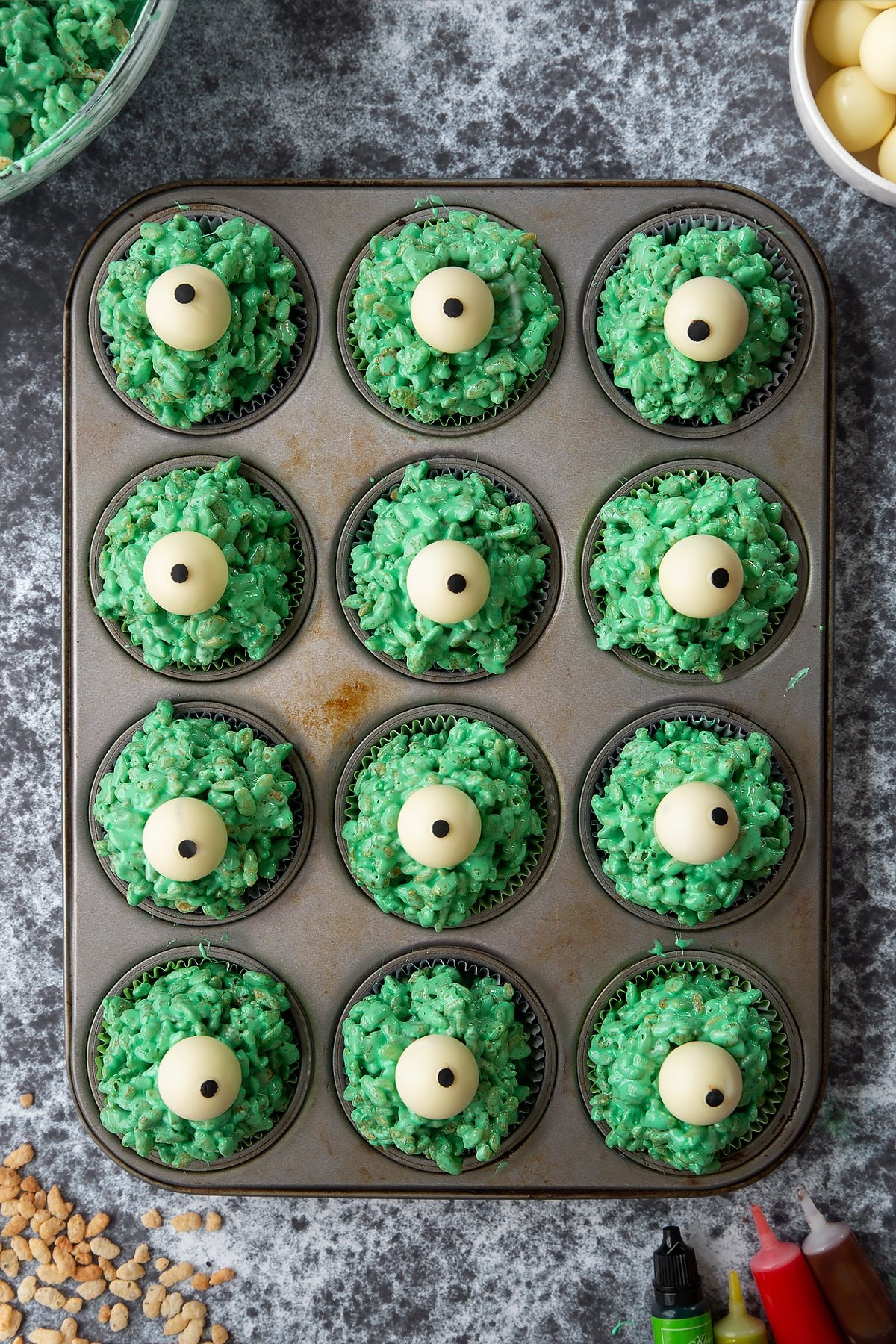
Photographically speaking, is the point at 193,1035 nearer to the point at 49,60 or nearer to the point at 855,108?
the point at 49,60

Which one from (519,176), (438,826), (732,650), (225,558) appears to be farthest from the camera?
(519,176)

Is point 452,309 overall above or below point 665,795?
above

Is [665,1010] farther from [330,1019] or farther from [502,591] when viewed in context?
[502,591]

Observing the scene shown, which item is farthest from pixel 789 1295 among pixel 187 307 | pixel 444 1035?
pixel 187 307

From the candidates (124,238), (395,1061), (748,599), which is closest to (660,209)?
(748,599)

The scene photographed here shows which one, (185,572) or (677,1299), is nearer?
(185,572)

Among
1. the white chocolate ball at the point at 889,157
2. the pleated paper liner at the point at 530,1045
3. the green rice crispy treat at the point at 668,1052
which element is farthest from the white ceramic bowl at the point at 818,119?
the pleated paper liner at the point at 530,1045

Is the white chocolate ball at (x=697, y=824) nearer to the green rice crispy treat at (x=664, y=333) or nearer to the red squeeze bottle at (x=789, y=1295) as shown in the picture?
the green rice crispy treat at (x=664, y=333)
